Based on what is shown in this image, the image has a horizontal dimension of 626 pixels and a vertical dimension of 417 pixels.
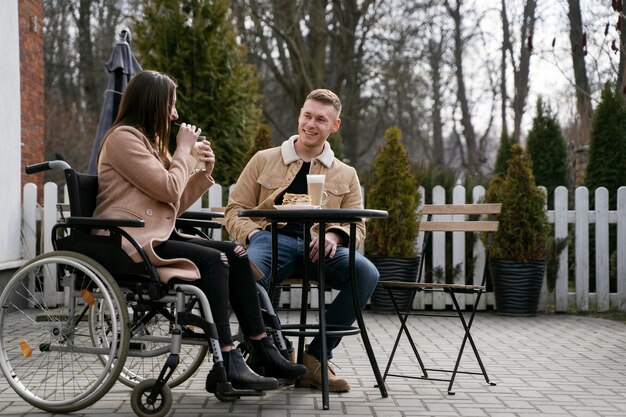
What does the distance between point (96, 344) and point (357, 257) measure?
1369 mm

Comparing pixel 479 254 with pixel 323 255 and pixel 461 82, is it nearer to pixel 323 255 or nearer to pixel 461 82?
pixel 323 255

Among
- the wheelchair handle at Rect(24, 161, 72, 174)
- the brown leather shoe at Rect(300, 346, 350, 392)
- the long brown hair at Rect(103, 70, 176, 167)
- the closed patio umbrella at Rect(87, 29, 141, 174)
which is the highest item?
the closed patio umbrella at Rect(87, 29, 141, 174)

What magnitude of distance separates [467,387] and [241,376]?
4.92 feet

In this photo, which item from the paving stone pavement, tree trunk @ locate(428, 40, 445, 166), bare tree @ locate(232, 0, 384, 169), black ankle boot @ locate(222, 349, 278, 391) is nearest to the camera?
black ankle boot @ locate(222, 349, 278, 391)

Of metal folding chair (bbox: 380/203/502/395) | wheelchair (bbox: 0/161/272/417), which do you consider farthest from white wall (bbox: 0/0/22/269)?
metal folding chair (bbox: 380/203/502/395)

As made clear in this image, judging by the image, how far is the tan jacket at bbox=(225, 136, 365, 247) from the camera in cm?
481

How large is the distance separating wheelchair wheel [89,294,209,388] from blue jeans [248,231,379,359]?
540 mm

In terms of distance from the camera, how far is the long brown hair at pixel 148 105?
13.0 feet

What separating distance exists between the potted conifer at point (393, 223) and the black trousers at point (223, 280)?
4531 millimetres

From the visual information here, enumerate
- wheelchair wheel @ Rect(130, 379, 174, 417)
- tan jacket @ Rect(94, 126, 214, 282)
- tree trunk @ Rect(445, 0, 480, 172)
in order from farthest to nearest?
tree trunk @ Rect(445, 0, 480, 172) → tan jacket @ Rect(94, 126, 214, 282) → wheelchair wheel @ Rect(130, 379, 174, 417)

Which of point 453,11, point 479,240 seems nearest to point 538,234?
point 479,240

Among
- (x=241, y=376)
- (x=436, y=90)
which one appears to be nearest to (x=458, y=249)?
(x=241, y=376)

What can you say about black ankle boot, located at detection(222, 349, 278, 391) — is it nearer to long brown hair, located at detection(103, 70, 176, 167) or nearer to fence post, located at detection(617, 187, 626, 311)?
long brown hair, located at detection(103, 70, 176, 167)

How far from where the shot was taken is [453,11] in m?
21.1
